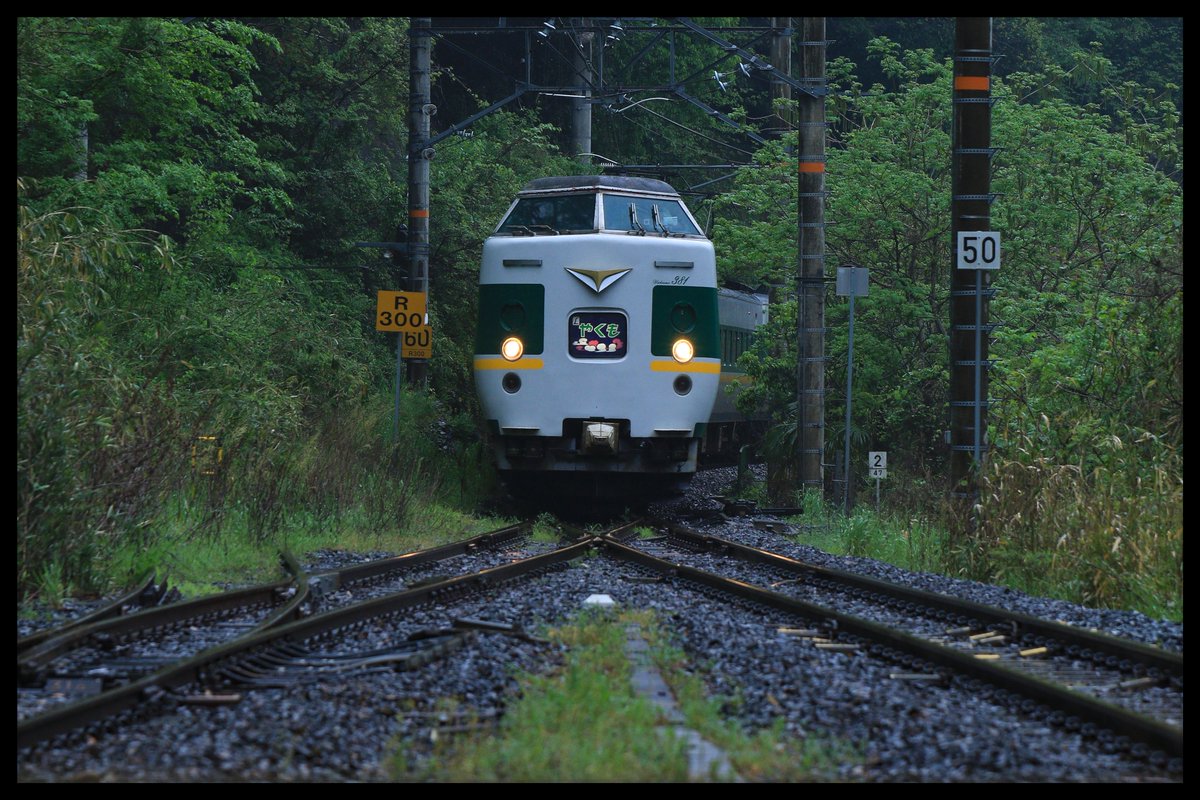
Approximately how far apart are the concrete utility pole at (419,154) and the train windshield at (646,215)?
19.6 ft

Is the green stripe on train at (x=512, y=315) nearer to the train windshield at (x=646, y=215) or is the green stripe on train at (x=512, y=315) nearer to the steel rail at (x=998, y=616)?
the train windshield at (x=646, y=215)

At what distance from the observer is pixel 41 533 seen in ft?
31.3

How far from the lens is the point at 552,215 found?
16.7 m

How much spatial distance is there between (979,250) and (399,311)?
822 centimetres

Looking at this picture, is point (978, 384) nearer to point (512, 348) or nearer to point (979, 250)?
point (979, 250)

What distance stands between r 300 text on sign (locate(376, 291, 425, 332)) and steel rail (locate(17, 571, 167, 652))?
846 cm

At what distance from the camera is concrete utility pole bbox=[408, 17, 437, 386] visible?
21.8 meters

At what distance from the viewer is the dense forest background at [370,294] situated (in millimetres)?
10734

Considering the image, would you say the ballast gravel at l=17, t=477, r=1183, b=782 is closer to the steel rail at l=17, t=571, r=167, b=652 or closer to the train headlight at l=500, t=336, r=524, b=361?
the steel rail at l=17, t=571, r=167, b=652

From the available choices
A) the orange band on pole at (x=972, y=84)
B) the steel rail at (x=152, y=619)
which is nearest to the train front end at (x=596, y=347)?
the orange band on pole at (x=972, y=84)

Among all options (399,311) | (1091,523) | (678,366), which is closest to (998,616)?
(1091,523)

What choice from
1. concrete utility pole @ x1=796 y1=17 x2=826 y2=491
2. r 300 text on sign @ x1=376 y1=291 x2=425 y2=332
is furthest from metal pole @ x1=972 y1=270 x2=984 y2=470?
r 300 text on sign @ x1=376 y1=291 x2=425 y2=332

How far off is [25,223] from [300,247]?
1635cm
